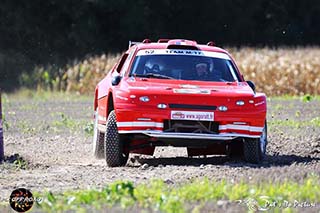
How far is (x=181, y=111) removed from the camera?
1334cm

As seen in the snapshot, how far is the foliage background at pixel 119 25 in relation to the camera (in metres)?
55.5

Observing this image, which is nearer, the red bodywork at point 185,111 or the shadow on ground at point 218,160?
the red bodywork at point 185,111

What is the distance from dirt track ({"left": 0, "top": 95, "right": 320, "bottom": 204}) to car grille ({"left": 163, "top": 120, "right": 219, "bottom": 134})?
0.46 metres

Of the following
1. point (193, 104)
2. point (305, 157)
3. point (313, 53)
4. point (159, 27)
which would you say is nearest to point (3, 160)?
point (193, 104)

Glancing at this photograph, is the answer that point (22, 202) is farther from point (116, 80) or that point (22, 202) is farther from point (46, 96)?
point (46, 96)

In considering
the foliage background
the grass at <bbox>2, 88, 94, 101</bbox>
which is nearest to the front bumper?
the grass at <bbox>2, 88, 94, 101</bbox>

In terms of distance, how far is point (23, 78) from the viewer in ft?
142

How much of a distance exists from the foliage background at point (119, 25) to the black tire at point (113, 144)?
38220 millimetres

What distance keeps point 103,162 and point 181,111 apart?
2652 millimetres

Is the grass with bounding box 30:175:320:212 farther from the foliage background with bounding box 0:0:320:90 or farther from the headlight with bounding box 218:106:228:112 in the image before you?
the foliage background with bounding box 0:0:320:90

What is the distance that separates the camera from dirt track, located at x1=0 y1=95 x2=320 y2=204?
11.9 metres

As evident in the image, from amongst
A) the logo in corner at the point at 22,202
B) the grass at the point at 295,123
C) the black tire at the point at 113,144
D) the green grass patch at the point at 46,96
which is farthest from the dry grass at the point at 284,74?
the logo in corner at the point at 22,202

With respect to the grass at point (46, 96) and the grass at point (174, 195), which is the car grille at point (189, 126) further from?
the grass at point (46, 96)

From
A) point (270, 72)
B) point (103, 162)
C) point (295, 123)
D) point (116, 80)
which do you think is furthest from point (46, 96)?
point (116, 80)
